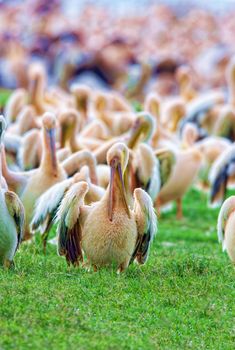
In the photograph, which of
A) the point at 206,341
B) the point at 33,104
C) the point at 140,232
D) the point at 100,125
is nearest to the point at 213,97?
the point at 33,104

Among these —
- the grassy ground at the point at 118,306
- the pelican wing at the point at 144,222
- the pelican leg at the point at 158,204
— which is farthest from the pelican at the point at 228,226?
the pelican leg at the point at 158,204

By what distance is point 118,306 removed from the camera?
6797mm

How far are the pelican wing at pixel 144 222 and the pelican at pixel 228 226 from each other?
0.61 m

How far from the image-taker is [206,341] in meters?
6.38

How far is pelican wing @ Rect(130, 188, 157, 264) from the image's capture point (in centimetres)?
781

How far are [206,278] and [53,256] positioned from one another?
5.30 ft

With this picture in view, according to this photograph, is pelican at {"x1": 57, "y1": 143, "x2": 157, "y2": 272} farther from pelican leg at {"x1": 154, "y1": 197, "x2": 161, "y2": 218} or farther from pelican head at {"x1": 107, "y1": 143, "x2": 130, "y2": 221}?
pelican leg at {"x1": 154, "y1": 197, "x2": 161, "y2": 218}

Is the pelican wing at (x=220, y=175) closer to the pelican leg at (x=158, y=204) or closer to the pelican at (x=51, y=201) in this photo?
the pelican leg at (x=158, y=204)

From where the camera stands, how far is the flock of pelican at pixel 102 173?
7754mm

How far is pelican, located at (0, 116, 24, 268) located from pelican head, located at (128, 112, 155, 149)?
4845mm

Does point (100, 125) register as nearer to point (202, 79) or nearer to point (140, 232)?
point (140, 232)

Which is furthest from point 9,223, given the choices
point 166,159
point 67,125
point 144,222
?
point 67,125

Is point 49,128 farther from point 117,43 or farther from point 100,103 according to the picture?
point 117,43

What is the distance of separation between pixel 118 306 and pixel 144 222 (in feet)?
3.91
